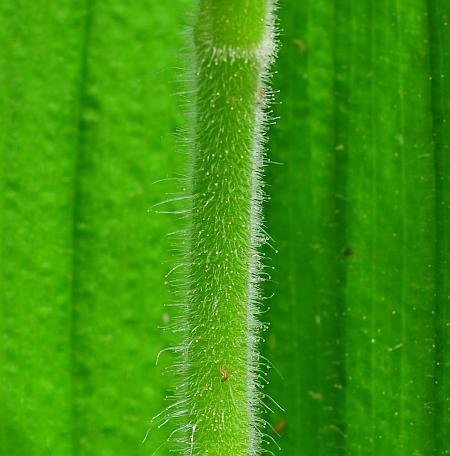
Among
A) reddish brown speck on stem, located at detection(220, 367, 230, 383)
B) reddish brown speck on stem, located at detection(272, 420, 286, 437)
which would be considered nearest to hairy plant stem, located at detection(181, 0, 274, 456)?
reddish brown speck on stem, located at detection(220, 367, 230, 383)

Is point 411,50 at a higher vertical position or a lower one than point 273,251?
higher

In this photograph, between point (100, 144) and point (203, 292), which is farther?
point (100, 144)

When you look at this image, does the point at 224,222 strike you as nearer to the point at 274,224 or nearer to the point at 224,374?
the point at 224,374

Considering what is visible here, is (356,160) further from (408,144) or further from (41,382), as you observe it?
(41,382)

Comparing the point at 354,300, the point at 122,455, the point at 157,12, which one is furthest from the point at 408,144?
the point at 122,455

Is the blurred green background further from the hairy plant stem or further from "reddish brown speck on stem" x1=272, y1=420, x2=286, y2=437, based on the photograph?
the hairy plant stem

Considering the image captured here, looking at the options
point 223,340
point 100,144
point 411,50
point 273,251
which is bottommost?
point 223,340

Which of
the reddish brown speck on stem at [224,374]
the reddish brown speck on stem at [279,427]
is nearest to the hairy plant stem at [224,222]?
the reddish brown speck on stem at [224,374]
